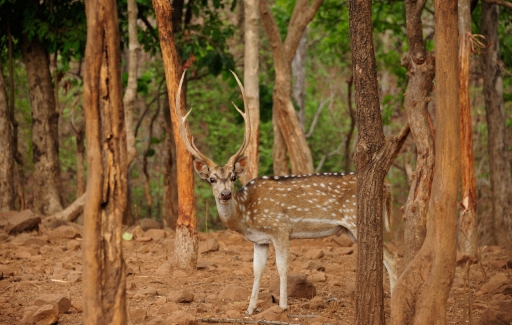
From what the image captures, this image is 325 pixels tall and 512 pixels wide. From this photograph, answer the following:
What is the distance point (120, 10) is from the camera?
13.8 metres

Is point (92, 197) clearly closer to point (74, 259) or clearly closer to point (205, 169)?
point (205, 169)

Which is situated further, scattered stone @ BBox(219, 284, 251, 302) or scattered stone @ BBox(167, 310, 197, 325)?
scattered stone @ BBox(219, 284, 251, 302)

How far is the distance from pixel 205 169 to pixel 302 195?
123 cm

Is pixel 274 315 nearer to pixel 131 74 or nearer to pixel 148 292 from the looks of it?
pixel 148 292

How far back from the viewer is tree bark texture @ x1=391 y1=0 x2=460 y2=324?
554cm

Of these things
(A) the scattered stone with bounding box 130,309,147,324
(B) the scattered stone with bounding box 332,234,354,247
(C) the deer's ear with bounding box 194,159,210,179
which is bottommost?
(B) the scattered stone with bounding box 332,234,354,247

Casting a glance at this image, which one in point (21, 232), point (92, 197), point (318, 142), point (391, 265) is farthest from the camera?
point (318, 142)

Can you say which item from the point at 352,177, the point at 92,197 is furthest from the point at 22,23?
the point at 92,197

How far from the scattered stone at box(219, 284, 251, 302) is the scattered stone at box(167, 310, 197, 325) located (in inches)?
55.0

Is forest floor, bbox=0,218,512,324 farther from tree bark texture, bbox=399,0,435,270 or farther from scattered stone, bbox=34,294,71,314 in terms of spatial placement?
tree bark texture, bbox=399,0,435,270

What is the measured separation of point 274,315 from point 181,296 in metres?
1.21

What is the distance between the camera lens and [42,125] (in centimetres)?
1334

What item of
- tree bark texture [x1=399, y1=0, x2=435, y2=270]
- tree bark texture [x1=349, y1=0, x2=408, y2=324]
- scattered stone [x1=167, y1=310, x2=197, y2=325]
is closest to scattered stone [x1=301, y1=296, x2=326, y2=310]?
tree bark texture [x1=399, y1=0, x2=435, y2=270]

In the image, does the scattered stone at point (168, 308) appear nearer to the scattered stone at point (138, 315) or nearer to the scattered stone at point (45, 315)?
the scattered stone at point (138, 315)
